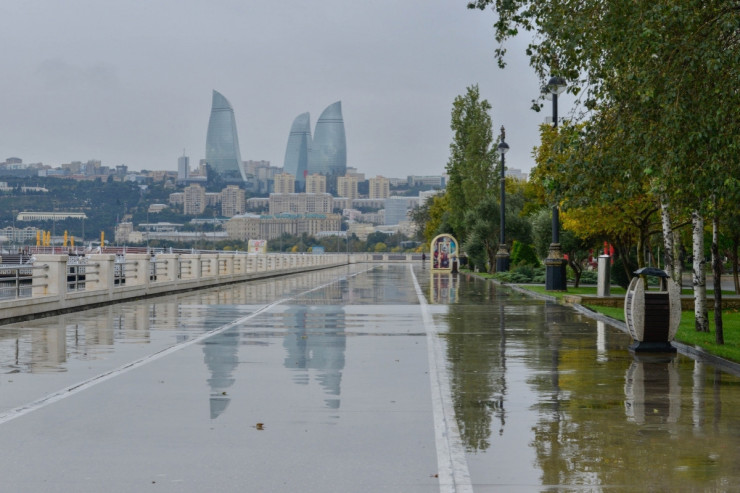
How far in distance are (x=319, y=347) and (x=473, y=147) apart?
62287 mm

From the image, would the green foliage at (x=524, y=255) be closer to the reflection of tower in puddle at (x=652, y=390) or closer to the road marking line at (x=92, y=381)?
the road marking line at (x=92, y=381)

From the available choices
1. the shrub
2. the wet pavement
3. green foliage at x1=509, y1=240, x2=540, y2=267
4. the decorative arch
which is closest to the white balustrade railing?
the wet pavement

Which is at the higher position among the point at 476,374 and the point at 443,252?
the point at 443,252

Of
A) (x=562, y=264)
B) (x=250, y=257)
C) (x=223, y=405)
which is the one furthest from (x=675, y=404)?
(x=250, y=257)

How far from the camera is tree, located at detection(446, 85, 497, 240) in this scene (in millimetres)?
79312

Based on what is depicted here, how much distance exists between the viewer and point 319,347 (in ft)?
58.0

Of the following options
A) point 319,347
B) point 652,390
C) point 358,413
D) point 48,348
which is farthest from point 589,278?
point 358,413

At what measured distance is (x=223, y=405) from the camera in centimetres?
1126

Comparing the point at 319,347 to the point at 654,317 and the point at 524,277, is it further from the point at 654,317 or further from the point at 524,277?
the point at 524,277

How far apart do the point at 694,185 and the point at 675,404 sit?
13.4ft

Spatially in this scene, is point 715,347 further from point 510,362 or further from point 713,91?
point 713,91

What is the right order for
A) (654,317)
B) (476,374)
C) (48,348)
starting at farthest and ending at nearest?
1. (48,348)
2. (654,317)
3. (476,374)

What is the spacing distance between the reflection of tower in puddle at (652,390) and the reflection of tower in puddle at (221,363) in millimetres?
4220

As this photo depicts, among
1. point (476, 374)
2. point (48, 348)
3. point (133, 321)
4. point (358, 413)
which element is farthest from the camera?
point (133, 321)
